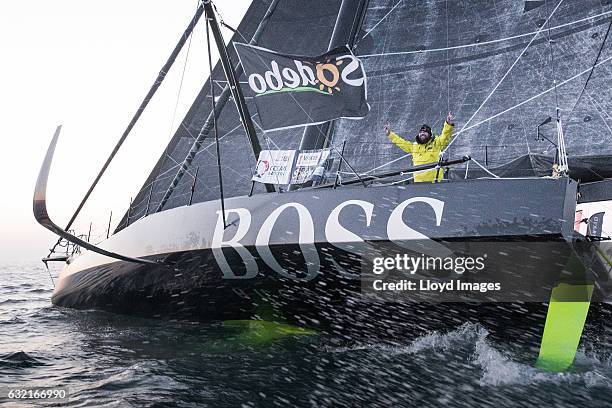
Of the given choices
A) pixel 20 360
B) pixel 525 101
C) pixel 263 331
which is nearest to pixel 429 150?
pixel 525 101

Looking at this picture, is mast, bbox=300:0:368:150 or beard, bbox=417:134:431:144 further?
mast, bbox=300:0:368:150

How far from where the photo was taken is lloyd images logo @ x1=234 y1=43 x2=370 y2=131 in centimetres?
479

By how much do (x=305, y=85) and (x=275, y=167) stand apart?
789 mm

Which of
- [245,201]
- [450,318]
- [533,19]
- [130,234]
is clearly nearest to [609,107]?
[533,19]

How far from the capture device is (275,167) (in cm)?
501

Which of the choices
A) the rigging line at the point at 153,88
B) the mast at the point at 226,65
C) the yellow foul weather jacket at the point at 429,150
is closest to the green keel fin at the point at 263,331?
the mast at the point at 226,65

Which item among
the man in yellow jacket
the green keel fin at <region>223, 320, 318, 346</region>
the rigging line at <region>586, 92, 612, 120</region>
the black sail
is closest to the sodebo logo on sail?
the man in yellow jacket

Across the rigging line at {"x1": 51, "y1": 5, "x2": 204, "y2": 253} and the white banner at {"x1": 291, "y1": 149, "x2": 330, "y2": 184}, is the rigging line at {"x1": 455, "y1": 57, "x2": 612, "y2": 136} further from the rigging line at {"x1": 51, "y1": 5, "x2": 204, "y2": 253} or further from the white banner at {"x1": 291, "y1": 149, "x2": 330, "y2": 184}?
Answer: the rigging line at {"x1": 51, "y1": 5, "x2": 204, "y2": 253}

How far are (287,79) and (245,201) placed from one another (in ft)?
3.82

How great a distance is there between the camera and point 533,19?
7.06 m

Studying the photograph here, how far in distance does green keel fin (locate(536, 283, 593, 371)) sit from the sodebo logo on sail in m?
2.37

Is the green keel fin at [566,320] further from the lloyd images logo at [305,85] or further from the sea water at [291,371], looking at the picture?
the lloyd images logo at [305,85]

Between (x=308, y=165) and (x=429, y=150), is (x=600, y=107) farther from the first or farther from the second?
(x=308, y=165)

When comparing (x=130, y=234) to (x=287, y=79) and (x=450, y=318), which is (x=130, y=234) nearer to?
(x=287, y=79)
